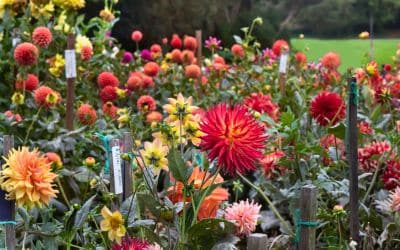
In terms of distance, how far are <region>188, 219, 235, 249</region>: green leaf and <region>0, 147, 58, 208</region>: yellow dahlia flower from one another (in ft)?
0.78

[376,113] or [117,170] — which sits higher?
[376,113]

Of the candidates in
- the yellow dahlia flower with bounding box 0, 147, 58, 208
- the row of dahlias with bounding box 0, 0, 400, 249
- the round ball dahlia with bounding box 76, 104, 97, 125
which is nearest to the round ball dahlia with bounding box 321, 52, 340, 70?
the row of dahlias with bounding box 0, 0, 400, 249

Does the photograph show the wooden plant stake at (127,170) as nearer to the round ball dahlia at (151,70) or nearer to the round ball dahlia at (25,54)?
the round ball dahlia at (25,54)

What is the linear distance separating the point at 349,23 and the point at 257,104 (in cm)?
1408

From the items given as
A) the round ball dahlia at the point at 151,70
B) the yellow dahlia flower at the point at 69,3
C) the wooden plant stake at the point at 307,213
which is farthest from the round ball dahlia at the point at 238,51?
the wooden plant stake at the point at 307,213

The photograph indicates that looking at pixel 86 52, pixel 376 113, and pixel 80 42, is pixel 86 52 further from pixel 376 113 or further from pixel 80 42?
Result: pixel 376 113

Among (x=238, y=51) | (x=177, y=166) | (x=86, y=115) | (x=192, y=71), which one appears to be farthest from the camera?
(x=238, y=51)

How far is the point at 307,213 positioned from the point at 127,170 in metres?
0.34

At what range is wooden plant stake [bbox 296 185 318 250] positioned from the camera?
1.17m

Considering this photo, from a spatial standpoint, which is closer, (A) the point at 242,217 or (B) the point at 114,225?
(B) the point at 114,225

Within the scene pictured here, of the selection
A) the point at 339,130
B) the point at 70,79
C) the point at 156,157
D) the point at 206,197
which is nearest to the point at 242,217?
the point at 206,197

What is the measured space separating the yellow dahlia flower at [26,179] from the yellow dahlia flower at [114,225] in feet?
0.40

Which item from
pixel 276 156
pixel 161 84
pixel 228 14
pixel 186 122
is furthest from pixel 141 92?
pixel 228 14

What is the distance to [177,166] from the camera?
113 centimetres
